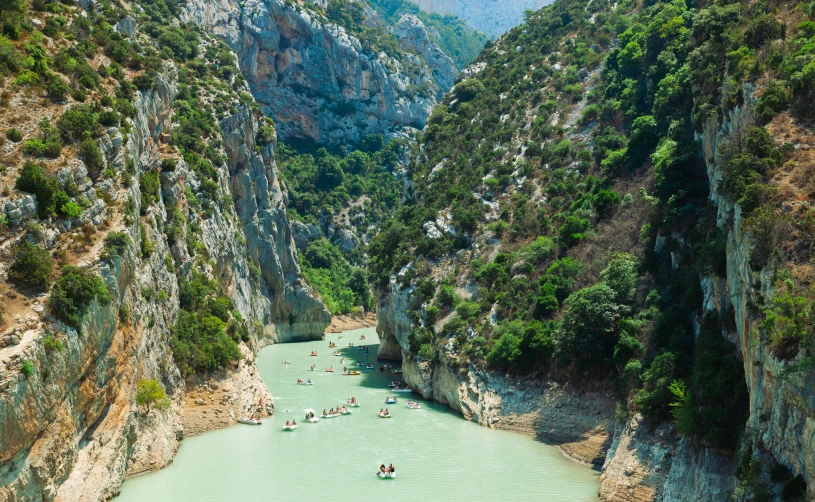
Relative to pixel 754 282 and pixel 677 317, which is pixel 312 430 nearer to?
pixel 677 317

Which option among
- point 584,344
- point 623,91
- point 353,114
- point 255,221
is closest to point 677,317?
point 584,344

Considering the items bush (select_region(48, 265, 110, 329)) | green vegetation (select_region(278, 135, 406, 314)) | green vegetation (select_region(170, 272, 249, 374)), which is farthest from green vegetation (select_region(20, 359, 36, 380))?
green vegetation (select_region(278, 135, 406, 314))

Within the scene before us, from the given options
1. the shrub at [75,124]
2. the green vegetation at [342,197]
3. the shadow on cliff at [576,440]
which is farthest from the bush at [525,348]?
the green vegetation at [342,197]

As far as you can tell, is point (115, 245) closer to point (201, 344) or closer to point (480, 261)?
point (201, 344)

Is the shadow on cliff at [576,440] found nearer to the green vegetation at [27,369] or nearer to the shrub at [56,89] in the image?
the green vegetation at [27,369]

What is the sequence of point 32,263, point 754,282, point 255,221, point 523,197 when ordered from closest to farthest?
point 754,282 < point 32,263 < point 523,197 < point 255,221
